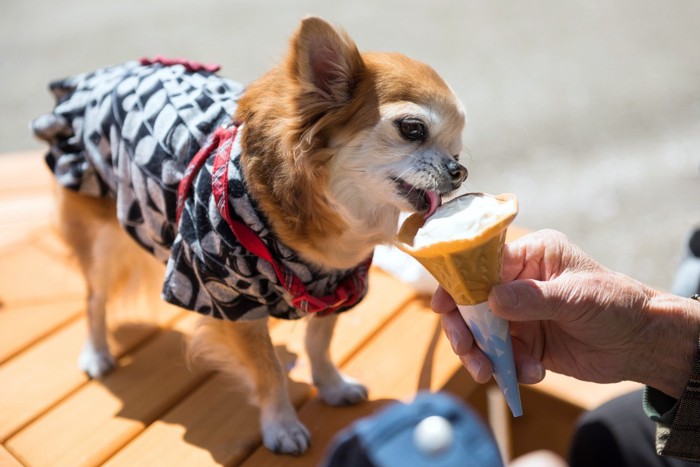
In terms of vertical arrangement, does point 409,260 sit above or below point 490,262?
below

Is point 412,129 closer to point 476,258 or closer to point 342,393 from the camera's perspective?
point 476,258

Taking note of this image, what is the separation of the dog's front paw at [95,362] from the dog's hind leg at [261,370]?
0.43m

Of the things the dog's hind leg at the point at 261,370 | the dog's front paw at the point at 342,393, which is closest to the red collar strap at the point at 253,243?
the dog's hind leg at the point at 261,370

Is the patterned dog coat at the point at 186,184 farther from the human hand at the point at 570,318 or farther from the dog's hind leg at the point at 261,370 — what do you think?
the human hand at the point at 570,318

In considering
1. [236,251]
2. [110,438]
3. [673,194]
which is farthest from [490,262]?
[673,194]

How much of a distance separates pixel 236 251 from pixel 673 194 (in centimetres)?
312

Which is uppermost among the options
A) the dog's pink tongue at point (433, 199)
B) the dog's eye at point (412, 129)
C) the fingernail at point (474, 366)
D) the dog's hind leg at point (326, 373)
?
the dog's eye at point (412, 129)

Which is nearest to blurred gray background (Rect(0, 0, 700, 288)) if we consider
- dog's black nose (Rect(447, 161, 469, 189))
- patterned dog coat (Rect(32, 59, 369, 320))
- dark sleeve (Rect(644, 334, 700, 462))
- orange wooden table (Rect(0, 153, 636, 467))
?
orange wooden table (Rect(0, 153, 636, 467))

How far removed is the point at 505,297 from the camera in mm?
1278

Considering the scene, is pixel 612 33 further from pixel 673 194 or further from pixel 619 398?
pixel 619 398

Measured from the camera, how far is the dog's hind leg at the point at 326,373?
210 cm

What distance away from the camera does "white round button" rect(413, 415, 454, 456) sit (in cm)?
80

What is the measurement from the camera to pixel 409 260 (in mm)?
2631

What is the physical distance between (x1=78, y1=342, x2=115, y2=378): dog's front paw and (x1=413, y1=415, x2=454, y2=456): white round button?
5.48 ft
